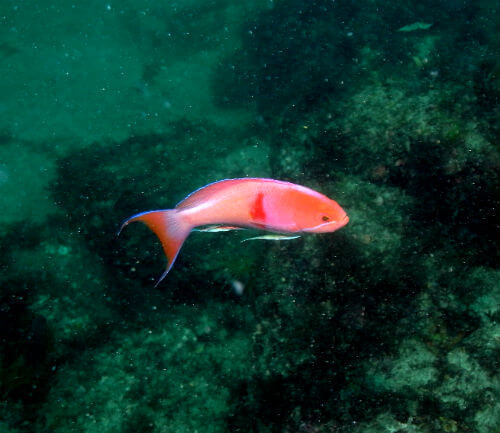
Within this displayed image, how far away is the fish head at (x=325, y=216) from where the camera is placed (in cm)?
187

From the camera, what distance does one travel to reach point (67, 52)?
15367 mm

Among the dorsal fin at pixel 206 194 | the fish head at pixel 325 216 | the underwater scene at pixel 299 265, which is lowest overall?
the underwater scene at pixel 299 265

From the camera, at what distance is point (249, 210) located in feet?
6.34

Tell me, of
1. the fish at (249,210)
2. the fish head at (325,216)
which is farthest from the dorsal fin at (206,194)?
the fish head at (325,216)

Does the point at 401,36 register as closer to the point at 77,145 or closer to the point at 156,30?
the point at 77,145

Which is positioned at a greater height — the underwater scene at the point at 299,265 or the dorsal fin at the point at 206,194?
the dorsal fin at the point at 206,194

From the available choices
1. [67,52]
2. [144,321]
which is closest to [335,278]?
[144,321]

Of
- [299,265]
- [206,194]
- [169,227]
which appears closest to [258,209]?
[206,194]

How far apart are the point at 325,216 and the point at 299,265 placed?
6.76 feet

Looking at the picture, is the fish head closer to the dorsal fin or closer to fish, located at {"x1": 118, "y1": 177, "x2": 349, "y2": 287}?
fish, located at {"x1": 118, "y1": 177, "x2": 349, "y2": 287}

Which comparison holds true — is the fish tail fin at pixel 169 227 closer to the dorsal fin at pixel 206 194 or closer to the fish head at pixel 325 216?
the dorsal fin at pixel 206 194

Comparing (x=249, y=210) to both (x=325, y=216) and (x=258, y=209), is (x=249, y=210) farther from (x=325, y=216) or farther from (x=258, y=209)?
(x=325, y=216)

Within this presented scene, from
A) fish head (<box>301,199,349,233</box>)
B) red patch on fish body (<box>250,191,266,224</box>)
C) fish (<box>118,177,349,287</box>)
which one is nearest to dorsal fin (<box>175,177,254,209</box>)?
fish (<box>118,177,349,287</box>)

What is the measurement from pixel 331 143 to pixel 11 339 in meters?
5.93
